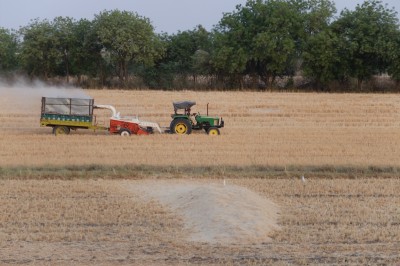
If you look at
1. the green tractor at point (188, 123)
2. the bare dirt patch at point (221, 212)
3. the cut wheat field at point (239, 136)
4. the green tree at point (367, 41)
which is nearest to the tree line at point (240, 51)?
the green tree at point (367, 41)

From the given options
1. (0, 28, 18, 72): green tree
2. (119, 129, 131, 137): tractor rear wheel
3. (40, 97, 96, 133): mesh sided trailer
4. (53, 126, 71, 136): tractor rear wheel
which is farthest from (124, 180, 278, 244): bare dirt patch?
(0, 28, 18, 72): green tree

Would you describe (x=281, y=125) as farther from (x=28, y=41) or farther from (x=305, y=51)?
(x=28, y=41)

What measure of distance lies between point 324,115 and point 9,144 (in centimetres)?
1730

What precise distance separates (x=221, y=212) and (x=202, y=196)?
53.6 inches

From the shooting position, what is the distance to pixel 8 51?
5494 cm

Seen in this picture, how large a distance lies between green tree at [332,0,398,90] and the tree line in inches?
2.8

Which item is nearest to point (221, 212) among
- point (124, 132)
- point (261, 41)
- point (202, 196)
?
point (202, 196)

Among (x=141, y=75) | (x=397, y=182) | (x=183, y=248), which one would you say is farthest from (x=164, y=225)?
(x=141, y=75)

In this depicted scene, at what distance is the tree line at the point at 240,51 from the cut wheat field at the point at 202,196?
18539 millimetres

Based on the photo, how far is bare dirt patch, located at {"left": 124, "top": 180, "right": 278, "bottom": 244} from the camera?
37.1 ft

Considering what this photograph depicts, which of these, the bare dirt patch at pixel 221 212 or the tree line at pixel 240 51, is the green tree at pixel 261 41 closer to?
the tree line at pixel 240 51

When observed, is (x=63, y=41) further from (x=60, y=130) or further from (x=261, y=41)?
(x=60, y=130)

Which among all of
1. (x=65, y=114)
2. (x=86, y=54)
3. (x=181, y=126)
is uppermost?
(x=86, y=54)

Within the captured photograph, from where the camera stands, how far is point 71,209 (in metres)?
13.4
